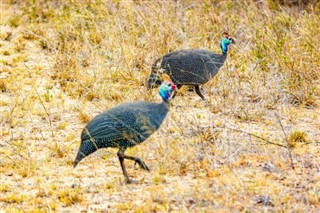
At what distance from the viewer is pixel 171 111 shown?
18.9 ft

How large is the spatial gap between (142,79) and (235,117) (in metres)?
1.19

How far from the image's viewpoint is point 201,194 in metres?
4.49

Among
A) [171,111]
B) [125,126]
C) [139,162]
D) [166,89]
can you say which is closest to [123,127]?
[125,126]

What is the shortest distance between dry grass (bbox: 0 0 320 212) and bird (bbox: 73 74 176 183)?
249 mm

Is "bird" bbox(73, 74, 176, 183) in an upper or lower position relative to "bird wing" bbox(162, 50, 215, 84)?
upper

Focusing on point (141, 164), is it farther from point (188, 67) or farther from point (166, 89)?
point (188, 67)

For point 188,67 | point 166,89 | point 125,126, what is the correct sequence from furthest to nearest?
point 188,67 < point 166,89 < point 125,126

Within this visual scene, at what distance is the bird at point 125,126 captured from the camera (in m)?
4.75

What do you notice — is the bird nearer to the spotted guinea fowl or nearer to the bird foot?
the bird foot

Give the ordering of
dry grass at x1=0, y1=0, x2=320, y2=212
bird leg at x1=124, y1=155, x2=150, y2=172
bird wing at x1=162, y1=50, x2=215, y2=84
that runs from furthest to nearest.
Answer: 1. bird wing at x1=162, y1=50, x2=215, y2=84
2. bird leg at x1=124, y1=155, x2=150, y2=172
3. dry grass at x1=0, y1=0, x2=320, y2=212

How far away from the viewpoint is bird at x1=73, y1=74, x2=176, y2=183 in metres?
4.75

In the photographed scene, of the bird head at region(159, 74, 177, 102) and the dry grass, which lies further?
the bird head at region(159, 74, 177, 102)

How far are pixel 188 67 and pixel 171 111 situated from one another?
0.67 metres

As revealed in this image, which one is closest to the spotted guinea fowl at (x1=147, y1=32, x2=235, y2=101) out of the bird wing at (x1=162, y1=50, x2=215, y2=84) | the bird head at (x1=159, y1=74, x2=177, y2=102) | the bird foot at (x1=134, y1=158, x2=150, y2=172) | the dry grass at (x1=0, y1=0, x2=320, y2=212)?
the bird wing at (x1=162, y1=50, x2=215, y2=84)
